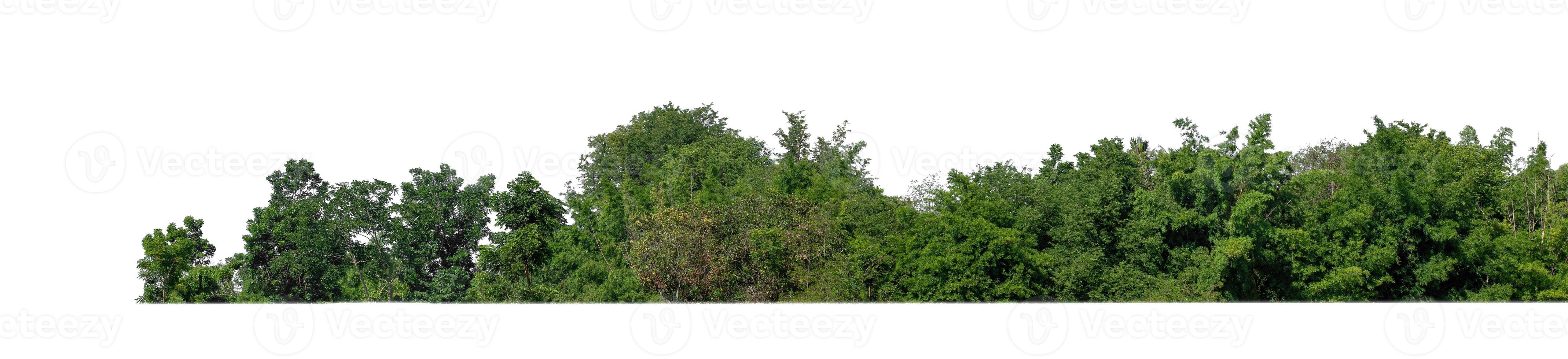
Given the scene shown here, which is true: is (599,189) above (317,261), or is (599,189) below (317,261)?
above

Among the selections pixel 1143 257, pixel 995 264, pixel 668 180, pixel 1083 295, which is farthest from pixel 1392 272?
pixel 668 180

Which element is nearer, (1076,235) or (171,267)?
(1076,235)

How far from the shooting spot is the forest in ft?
126

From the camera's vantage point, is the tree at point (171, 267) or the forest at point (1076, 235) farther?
the tree at point (171, 267)

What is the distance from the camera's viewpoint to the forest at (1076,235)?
126 feet

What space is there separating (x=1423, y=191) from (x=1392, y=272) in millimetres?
3159

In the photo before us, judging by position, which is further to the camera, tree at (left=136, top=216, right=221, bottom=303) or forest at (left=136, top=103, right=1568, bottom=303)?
tree at (left=136, top=216, right=221, bottom=303)

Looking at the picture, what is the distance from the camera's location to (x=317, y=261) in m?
55.8

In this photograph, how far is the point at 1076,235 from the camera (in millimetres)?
41969

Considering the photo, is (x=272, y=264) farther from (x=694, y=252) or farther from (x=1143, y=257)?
(x=1143, y=257)

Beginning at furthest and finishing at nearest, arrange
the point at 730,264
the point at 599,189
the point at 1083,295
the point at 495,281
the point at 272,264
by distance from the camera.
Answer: the point at 599,189 < the point at 272,264 < the point at 495,281 < the point at 1083,295 < the point at 730,264

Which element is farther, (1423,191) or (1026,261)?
(1423,191)
